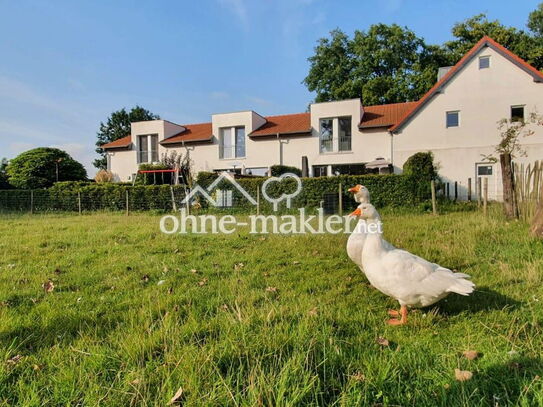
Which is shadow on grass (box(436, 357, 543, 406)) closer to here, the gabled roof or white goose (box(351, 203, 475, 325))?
white goose (box(351, 203, 475, 325))

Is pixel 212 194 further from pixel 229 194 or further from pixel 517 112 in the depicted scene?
pixel 517 112

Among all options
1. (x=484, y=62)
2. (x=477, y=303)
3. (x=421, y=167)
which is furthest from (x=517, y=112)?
(x=477, y=303)

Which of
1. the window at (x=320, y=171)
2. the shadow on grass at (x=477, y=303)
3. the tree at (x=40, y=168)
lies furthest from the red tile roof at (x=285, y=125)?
the shadow on grass at (x=477, y=303)

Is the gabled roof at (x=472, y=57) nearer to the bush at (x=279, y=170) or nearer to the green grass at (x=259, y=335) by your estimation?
the bush at (x=279, y=170)

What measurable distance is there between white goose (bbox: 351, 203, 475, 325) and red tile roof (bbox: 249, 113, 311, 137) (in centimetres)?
1984

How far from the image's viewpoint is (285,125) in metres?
24.2

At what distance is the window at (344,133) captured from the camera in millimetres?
22047

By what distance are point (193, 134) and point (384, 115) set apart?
1507 centimetres

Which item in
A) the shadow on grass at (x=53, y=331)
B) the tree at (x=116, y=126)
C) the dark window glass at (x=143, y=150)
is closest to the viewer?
the shadow on grass at (x=53, y=331)

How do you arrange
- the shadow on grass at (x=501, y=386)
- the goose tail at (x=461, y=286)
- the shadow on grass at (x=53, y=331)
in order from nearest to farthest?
the shadow on grass at (x=501, y=386) → the shadow on grass at (x=53, y=331) → the goose tail at (x=461, y=286)

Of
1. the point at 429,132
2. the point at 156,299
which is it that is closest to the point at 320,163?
the point at 429,132

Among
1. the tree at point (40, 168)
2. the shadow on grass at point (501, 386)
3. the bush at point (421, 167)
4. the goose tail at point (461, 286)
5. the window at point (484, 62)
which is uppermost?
the window at point (484, 62)

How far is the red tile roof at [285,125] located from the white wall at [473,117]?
703 cm

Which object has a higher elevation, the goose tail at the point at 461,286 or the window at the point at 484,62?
the window at the point at 484,62
